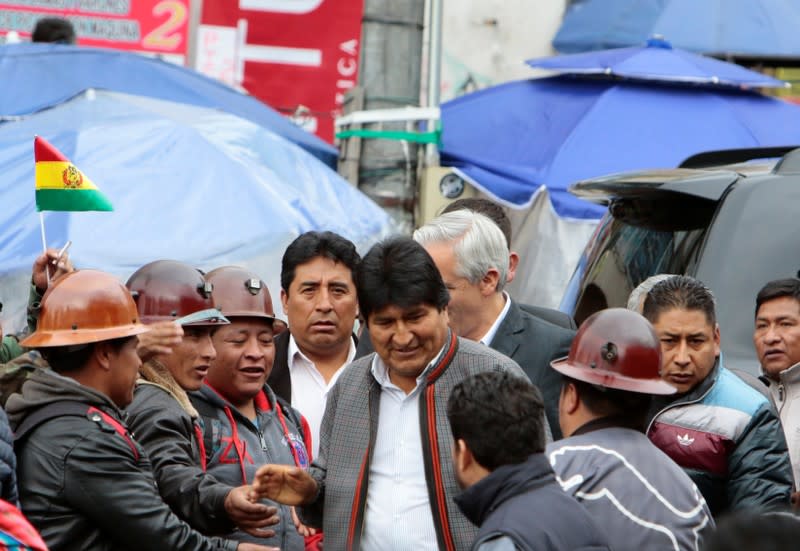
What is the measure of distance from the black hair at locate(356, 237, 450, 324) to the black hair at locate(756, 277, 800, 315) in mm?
1721

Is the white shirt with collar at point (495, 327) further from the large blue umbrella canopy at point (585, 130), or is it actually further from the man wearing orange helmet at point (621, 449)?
the large blue umbrella canopy at point (585, 130)

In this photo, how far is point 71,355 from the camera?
433 centimetres

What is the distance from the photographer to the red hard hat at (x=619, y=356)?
420 cm

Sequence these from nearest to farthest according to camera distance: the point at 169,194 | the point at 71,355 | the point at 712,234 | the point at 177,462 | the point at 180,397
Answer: the point at 71,355, the point at 177,462, the point at 180,397, the point at 712,234, the point at 169,194

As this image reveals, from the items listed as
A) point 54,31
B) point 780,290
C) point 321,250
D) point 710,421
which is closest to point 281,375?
point 321,250

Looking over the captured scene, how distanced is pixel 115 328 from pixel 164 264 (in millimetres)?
879

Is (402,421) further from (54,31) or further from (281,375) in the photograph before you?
(54,31)

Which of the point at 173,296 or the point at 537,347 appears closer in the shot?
→ the point at 173,296

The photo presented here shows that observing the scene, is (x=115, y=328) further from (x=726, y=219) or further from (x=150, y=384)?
(x=726, y=219)

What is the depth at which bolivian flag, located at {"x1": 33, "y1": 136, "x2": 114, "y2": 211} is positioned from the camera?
6.01 meters

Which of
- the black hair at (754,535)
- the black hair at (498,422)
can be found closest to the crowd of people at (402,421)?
the black hair at (498,422)

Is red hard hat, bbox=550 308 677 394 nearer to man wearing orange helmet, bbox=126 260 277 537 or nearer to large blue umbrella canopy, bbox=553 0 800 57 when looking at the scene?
man wearing orange helmet, bbox=126 260 277 537

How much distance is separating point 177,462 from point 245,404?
59cm

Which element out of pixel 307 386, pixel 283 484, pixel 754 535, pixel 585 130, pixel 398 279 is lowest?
pixel 585 130
